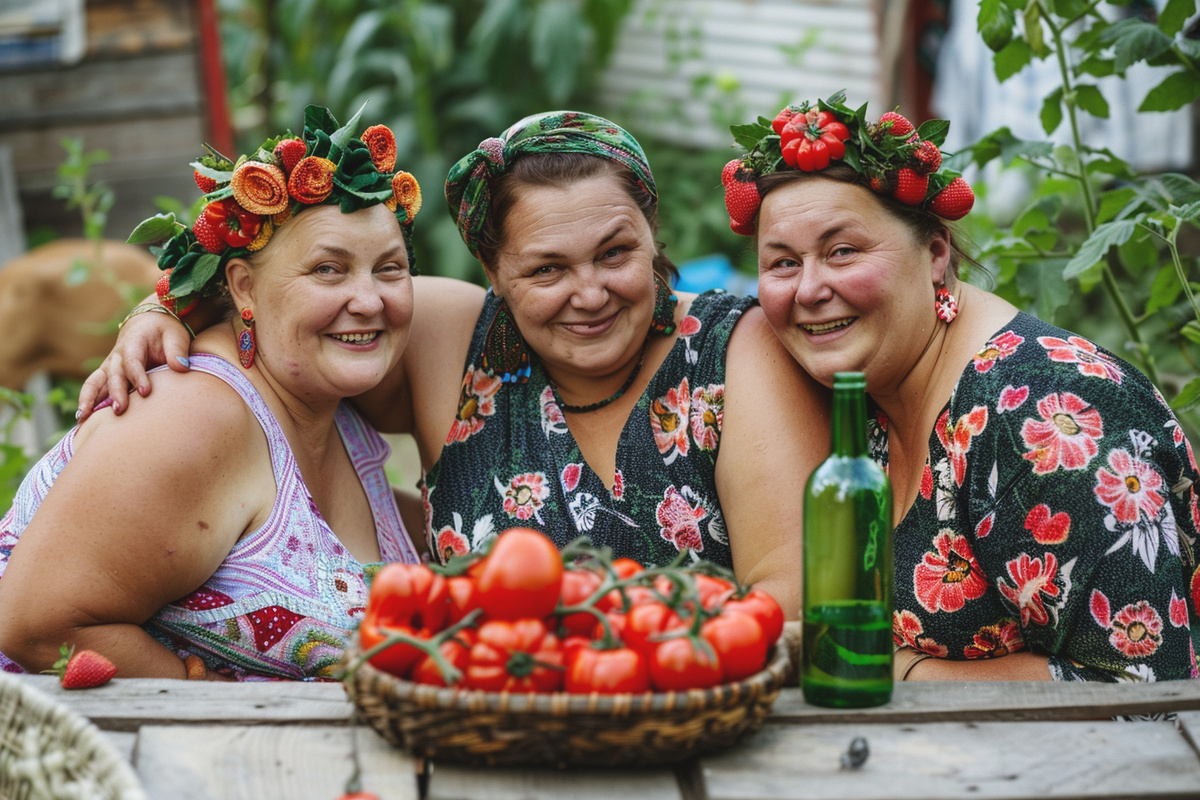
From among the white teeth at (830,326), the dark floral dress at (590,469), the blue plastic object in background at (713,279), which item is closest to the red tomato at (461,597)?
the dark floral dress at (590,469)

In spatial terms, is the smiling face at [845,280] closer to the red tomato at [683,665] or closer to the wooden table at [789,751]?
the wooden table at [789,751]

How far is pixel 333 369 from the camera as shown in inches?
103

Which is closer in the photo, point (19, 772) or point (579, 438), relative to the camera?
point (19, 772)

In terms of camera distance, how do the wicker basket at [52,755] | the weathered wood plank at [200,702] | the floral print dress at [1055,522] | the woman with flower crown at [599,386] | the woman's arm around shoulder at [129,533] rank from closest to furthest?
the wicker basket at [52,755]
the weathered wood plank at [200,702]
the floral print dress at [1055,522]
the woman's arm around shoulder at [129,533]
the woman with flower crown at [599,386]

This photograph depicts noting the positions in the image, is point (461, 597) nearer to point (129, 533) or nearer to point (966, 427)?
point (129, 533)

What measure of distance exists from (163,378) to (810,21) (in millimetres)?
7245

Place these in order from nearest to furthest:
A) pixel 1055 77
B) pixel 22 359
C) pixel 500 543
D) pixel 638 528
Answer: pixel 500 543, pixel 638 528, pixel 22 359, pixel 1055 77

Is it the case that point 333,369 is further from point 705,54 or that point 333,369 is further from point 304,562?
point 705,54

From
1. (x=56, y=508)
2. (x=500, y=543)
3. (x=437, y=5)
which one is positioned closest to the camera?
(x=500, y=543)

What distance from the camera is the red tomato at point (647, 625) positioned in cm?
161

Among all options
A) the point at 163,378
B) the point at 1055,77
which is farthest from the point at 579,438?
the point at 1055,77

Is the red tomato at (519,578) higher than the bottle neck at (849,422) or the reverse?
the reverse

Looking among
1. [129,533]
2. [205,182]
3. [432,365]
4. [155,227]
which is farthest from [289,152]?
[129,533]

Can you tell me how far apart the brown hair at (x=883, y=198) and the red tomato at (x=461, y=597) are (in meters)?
1.27
